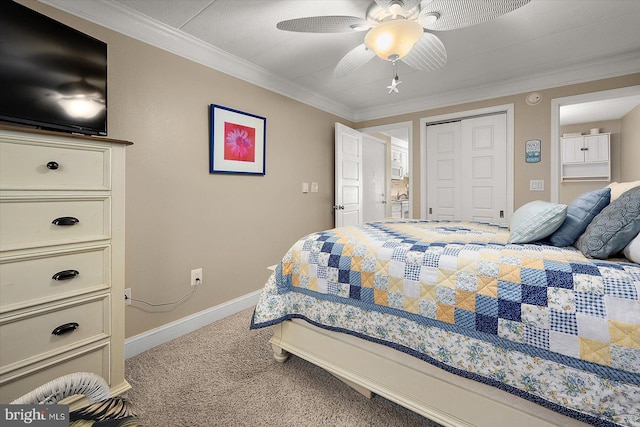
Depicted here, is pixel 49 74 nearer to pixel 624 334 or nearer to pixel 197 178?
pixel 197 178

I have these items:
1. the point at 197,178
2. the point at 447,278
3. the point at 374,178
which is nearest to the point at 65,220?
the point at 197,178

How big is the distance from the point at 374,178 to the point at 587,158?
3727 mm

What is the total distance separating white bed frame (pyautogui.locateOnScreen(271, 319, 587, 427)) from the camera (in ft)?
3.61

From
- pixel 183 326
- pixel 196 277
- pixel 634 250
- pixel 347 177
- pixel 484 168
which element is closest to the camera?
pixel 634 250

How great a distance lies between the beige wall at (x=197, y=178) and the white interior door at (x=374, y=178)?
5.46 feet

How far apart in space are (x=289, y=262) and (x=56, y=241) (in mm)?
1101

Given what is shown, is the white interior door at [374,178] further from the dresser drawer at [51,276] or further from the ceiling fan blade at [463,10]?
the dresser drawer at [51,276]

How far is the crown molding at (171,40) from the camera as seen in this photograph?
1.81 m

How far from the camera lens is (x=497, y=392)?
1130mm

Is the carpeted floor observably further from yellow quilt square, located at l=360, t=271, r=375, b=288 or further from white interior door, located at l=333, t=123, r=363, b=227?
white interior door, located at l=333, t=123, r=363, b=227

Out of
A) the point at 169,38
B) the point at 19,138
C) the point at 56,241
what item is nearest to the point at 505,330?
the point at 56,241

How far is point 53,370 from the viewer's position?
1283 mm

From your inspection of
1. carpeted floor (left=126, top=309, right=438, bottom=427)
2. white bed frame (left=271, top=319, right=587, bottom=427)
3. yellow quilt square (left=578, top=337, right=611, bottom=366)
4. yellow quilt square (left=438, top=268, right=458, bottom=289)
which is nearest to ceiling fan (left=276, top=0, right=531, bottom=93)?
yellow quilt square (left=438, top=268, right=458, bottom=289)

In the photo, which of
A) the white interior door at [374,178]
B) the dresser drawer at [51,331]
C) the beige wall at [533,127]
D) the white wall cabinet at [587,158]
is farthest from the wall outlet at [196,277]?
the white wall cabinet at [587,158]
